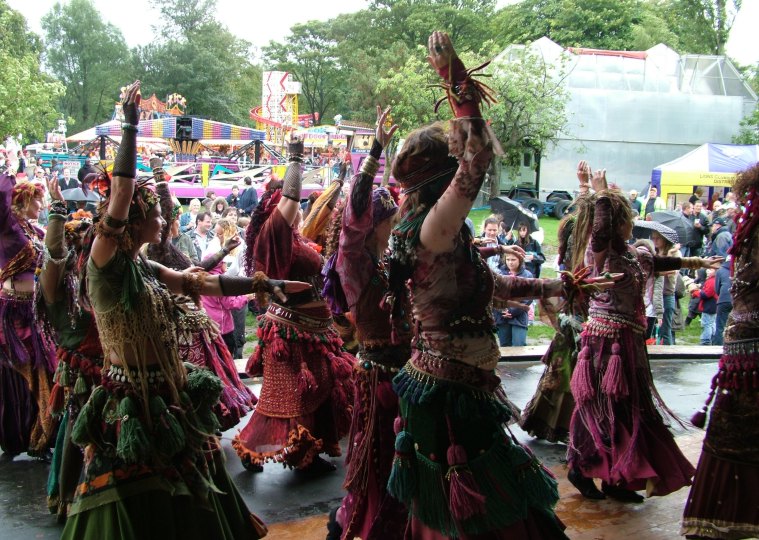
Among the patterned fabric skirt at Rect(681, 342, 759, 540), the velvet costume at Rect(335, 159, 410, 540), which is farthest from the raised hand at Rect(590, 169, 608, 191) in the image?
the velvet costume at Rect(335, 159, 410, 540)

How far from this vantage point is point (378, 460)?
3.61 m

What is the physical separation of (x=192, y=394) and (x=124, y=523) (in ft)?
1.99

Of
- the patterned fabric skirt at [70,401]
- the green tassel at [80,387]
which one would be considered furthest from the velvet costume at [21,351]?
the green tassel at [80,387]

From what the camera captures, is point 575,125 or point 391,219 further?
point 575,125

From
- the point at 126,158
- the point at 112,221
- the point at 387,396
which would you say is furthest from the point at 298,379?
the point at 126,158

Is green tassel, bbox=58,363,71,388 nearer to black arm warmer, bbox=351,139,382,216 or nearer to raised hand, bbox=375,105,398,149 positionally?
black arm warmer, bbox=351,139,382,216

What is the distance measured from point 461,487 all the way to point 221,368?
2.95m

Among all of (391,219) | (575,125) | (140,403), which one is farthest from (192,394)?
(575,125)

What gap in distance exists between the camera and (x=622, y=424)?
4.30 m

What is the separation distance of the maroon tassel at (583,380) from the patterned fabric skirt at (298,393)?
4.93 ft

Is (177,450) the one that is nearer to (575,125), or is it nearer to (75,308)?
(75,308)

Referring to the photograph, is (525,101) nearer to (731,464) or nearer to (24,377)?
(24,377)

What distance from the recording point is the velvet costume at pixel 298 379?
4.70m

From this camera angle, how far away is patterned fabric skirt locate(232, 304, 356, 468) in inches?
186
